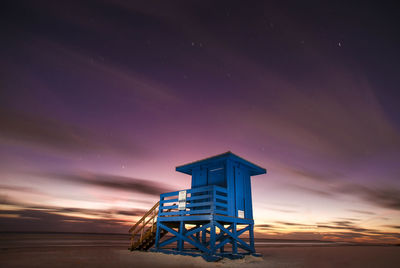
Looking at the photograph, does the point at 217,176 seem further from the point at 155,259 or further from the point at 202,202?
the point at 155,259

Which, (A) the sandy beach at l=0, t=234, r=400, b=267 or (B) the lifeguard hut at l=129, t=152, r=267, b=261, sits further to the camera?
(B) the lifeguard hut at l=129, t=152, r=267, b=261

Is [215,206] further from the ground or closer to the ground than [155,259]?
further from the ground

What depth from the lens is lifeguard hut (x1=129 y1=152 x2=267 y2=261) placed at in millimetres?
12331

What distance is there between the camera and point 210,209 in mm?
11852

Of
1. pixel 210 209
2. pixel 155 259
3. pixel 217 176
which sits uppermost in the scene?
pixel 217 176

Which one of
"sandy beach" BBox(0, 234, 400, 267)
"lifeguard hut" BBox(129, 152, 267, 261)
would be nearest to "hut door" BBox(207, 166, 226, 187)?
"lifeguard hut" BBox(129, 152, 267, 261)

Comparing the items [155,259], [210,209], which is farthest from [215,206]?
[155,259]

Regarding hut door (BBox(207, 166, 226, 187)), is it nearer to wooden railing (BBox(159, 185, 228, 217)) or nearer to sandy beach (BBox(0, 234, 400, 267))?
wooden railing (BBox(159, 185, 228, 217))

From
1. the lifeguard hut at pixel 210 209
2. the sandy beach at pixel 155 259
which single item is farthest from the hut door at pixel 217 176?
the sandy beach at pixel 155 259

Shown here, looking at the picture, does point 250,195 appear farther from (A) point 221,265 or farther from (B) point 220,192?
(A) point 221,265

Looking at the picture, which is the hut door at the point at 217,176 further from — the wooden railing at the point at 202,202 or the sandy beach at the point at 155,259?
the sandy beach at the point at 155,259

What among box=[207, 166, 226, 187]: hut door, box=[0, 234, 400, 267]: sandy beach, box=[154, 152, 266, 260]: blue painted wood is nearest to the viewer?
box=[0, 234, 400, 267]: sandy beach

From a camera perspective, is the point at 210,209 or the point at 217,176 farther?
the point at 217,176

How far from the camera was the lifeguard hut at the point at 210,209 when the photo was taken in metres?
12.3
